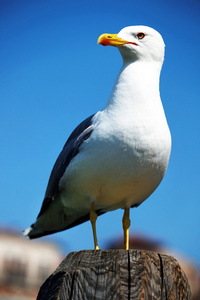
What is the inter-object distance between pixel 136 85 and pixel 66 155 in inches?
39.7

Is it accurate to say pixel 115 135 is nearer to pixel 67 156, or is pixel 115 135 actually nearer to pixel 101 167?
pixel 101 167

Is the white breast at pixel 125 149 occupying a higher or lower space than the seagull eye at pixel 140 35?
lower

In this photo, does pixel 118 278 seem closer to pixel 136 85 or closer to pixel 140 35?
pixel 136 85

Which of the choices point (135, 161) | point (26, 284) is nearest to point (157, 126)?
point (135, 161)

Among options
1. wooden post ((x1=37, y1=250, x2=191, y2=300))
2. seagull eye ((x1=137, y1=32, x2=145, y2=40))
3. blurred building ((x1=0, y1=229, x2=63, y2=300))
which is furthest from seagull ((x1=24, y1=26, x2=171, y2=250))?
blurred building ((x1=0, y1=229, x2=63, y2=300))

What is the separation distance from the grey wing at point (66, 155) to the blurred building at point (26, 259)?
34412 mm

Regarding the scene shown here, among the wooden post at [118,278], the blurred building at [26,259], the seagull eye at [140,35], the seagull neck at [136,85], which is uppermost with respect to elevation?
the seagull eye at [140,35]

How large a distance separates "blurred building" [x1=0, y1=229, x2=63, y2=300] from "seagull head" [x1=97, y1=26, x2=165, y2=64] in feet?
116

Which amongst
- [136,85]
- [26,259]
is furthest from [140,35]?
[26,259]

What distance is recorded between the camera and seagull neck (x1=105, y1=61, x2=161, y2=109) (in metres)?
4.36

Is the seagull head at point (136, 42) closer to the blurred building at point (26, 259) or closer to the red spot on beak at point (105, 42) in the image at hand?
the red spot on beak at point (105, 42)

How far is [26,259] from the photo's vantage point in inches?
1606

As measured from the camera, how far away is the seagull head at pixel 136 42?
4.56m

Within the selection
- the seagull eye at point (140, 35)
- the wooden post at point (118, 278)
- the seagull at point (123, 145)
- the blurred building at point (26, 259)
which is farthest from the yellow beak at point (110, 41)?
the blurred building at point (26, 259)
